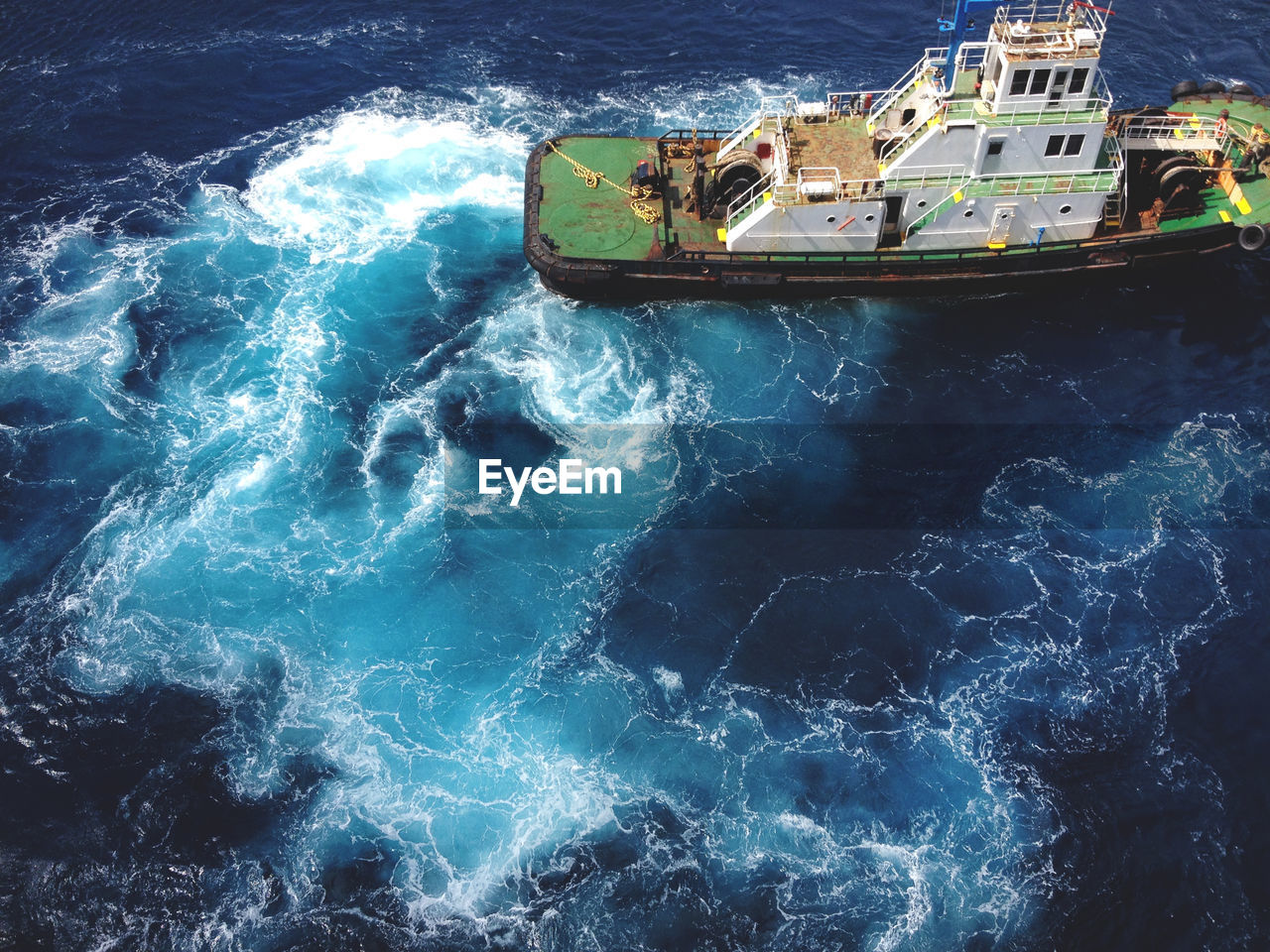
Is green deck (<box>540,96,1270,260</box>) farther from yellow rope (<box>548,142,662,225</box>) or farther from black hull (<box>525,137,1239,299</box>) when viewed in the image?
black hull (<box>525,137,1239,299</box>)

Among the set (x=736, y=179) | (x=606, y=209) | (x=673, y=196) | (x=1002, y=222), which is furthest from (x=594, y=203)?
(x=1002, y=222)

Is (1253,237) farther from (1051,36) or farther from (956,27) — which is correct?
(956,27)

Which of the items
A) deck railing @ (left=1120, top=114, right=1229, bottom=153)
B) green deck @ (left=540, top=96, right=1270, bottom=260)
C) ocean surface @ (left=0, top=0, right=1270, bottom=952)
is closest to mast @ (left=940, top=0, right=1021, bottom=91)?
green deck @ (left=540, top=96, right=1270, bottom=260)

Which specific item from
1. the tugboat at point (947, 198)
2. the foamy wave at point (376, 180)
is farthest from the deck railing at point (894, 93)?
the foamy wave at point (376, 180)

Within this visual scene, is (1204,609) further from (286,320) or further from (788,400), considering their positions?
(286,320)

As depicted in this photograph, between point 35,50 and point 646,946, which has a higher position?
point 35,50

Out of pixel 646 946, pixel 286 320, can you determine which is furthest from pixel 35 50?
pixel 646 946
